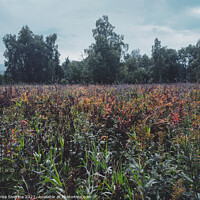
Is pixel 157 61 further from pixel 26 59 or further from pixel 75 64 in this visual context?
pixel 26 59

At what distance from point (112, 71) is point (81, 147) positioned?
32.5 meters

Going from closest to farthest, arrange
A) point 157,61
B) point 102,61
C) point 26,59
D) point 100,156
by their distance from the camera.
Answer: point 100,156
point 102,61
point 26,59
point 157,61

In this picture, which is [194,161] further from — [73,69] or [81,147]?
[73,69]

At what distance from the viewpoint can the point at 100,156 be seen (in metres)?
2.17

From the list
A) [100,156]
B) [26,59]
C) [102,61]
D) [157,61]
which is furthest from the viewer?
[157,61]

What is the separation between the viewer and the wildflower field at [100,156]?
168 cm

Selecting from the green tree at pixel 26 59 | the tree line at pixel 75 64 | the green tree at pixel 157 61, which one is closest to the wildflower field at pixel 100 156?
the tree line at pixel 75 64

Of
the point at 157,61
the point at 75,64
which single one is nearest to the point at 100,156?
the point at 75,64

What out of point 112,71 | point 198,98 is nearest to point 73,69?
point 112,71

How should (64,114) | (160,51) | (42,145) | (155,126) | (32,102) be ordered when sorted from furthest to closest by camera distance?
(160,51)
(32,102)
(64,114)
(155,126)
(42,145)

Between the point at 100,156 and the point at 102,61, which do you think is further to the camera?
the point at 102,61

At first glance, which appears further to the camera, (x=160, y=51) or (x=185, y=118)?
(x=160, y=51)

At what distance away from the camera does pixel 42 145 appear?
244cm

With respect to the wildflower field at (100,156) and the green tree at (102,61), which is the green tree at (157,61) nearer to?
the green tree at (102,61)
